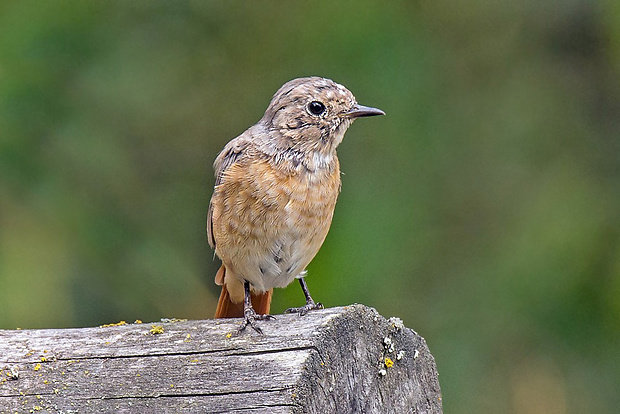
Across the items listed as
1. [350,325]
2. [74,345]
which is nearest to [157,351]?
[74,345]

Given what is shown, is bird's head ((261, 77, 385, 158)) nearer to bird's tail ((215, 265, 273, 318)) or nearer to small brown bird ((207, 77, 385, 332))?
small brown bird ((207, 77, 385, 332))

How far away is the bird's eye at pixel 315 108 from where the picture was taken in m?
3.66

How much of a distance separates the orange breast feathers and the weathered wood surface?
93 cm

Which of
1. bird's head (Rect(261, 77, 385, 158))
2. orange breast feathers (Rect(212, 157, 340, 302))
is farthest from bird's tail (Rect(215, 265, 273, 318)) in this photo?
bird's head (Rect(261, 77, 385, 158))

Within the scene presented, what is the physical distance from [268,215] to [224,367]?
1217mm

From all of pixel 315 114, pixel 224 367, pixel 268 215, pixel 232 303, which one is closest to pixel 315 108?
pixel 315 114

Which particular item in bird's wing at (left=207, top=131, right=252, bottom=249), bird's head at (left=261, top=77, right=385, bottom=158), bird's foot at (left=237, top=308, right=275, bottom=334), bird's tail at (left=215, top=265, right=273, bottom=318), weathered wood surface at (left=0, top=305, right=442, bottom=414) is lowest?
bird's tail at (left=215, top=265, right=273, bottom=318)

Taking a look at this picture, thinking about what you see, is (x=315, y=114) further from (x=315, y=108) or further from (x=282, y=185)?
(x=282, y=185)

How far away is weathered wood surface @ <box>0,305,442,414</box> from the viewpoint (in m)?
2.24

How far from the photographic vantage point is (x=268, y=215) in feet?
11.5

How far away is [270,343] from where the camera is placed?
2.35 m

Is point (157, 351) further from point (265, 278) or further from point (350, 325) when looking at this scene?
point (265, 278)

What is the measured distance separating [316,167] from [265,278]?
→ 1.59 ft

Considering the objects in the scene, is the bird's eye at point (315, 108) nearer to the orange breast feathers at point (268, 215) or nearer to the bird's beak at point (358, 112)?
the bird's beak at point (358, 112)
